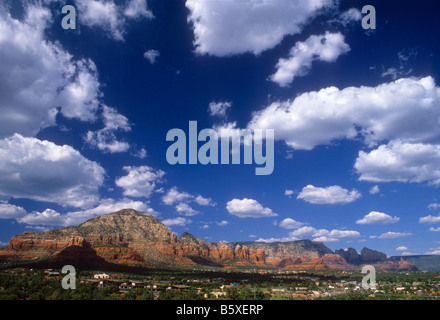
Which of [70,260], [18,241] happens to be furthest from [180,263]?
[18,241]

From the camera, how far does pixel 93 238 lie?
159 meters

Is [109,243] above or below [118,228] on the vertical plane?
below

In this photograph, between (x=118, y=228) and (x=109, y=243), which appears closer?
(x=109, y=243)

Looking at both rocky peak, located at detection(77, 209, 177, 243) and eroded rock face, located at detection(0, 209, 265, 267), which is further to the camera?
rocky peak, located at detection(77, 209, 177, 243)

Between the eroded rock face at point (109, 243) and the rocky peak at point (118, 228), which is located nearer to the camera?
the eroded rock face at point (109, 243)
